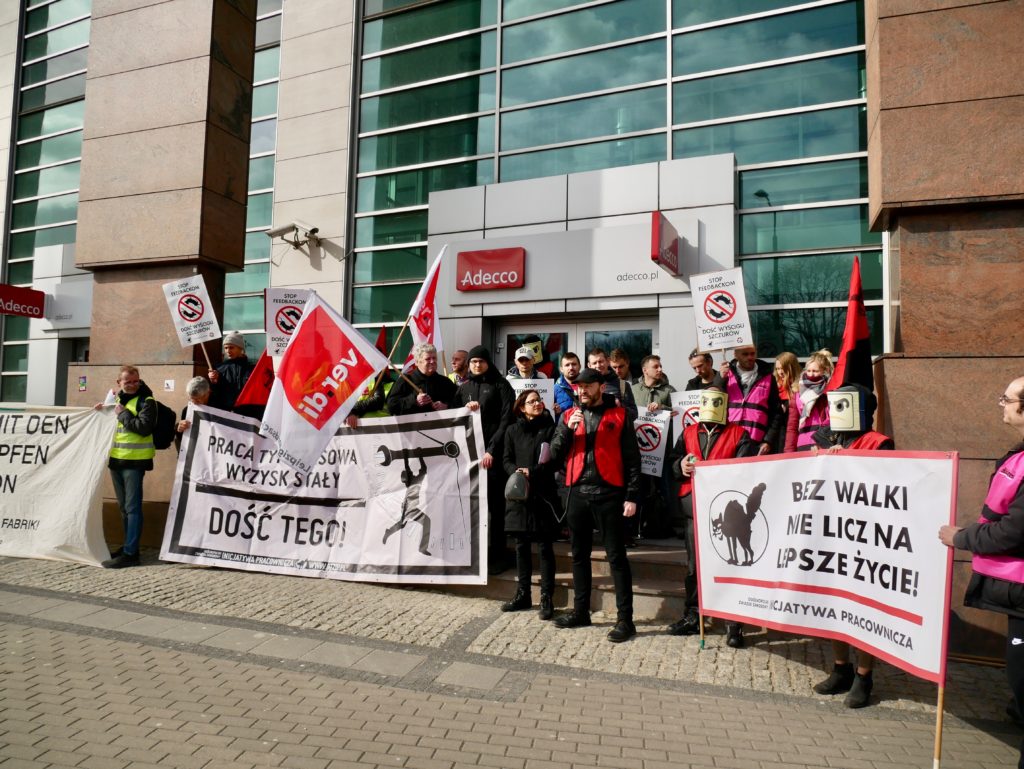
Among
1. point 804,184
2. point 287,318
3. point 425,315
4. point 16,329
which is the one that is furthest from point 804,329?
point 16,329

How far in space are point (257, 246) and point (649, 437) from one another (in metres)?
11.6

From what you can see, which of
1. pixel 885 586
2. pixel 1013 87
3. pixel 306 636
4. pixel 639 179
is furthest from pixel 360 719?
pixel 639 179

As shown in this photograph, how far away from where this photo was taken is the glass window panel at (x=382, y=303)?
47.6 feet

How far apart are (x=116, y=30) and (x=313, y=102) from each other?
235 inches

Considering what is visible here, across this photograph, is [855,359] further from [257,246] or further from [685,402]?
[257,246]

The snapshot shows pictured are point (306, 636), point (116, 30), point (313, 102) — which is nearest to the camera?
point (306, 636)

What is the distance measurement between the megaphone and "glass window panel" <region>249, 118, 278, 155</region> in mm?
11851

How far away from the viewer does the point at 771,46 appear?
39.0 ft

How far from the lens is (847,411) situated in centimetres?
449

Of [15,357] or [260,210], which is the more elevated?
[260,210]

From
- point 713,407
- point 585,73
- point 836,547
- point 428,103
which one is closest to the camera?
point 836,547

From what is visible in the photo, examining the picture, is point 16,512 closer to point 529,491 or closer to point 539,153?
point 529,491

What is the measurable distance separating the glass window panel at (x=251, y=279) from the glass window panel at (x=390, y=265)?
2.26 metres

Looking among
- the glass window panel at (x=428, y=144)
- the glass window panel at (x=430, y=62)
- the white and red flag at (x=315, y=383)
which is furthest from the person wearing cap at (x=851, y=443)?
the glass window panel at (x=430, y=62)
